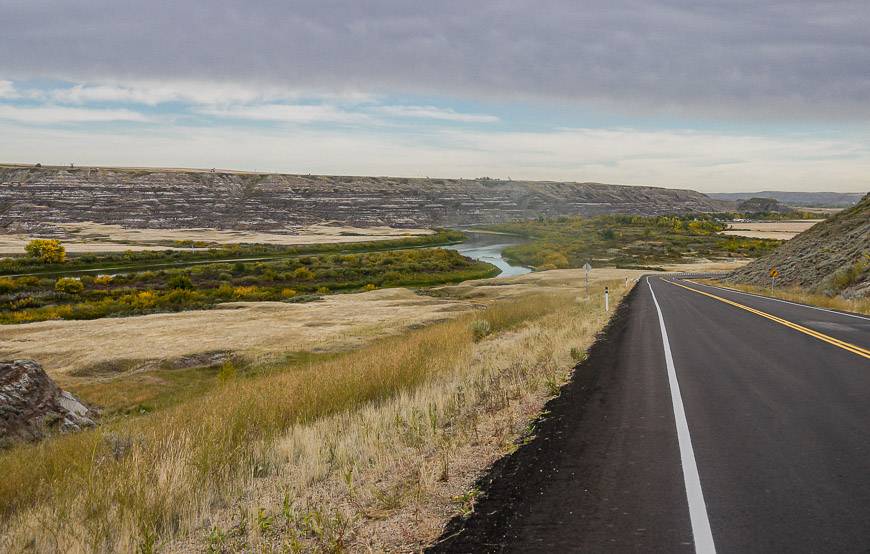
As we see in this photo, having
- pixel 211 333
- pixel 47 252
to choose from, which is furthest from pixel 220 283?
pixel 211 333

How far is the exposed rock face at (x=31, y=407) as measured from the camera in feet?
43.6

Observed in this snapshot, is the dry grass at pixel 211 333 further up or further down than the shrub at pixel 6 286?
further up

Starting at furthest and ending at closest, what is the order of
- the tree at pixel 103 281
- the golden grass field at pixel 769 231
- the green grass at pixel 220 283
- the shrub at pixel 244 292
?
the golden grass field at pixel 769 231 < the tree at pixel 103 281 < the shrub at pixel 244 292 < the green grass at pixel 220 283

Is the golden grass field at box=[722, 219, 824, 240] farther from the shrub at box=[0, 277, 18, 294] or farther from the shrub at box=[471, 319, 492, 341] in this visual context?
the shrub at box=[0, 277, 18, 294]

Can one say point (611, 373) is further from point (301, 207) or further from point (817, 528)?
point (301, 207)

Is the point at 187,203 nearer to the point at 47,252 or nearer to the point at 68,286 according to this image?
the point at 47,252

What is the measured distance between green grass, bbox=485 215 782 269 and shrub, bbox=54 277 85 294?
59.0m

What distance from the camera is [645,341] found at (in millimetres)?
15031

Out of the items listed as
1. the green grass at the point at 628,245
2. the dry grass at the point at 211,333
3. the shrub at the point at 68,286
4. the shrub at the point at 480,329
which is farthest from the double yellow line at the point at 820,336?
the green grass at the point at 628,245

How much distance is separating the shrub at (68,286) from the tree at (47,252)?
20.3 metres

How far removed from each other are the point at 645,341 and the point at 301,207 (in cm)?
16393

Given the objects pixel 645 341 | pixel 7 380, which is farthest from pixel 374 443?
pixel 7 380

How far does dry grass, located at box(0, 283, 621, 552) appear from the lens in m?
4.94

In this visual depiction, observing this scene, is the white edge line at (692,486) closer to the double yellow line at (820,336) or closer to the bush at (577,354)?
the bush at (577,354)
